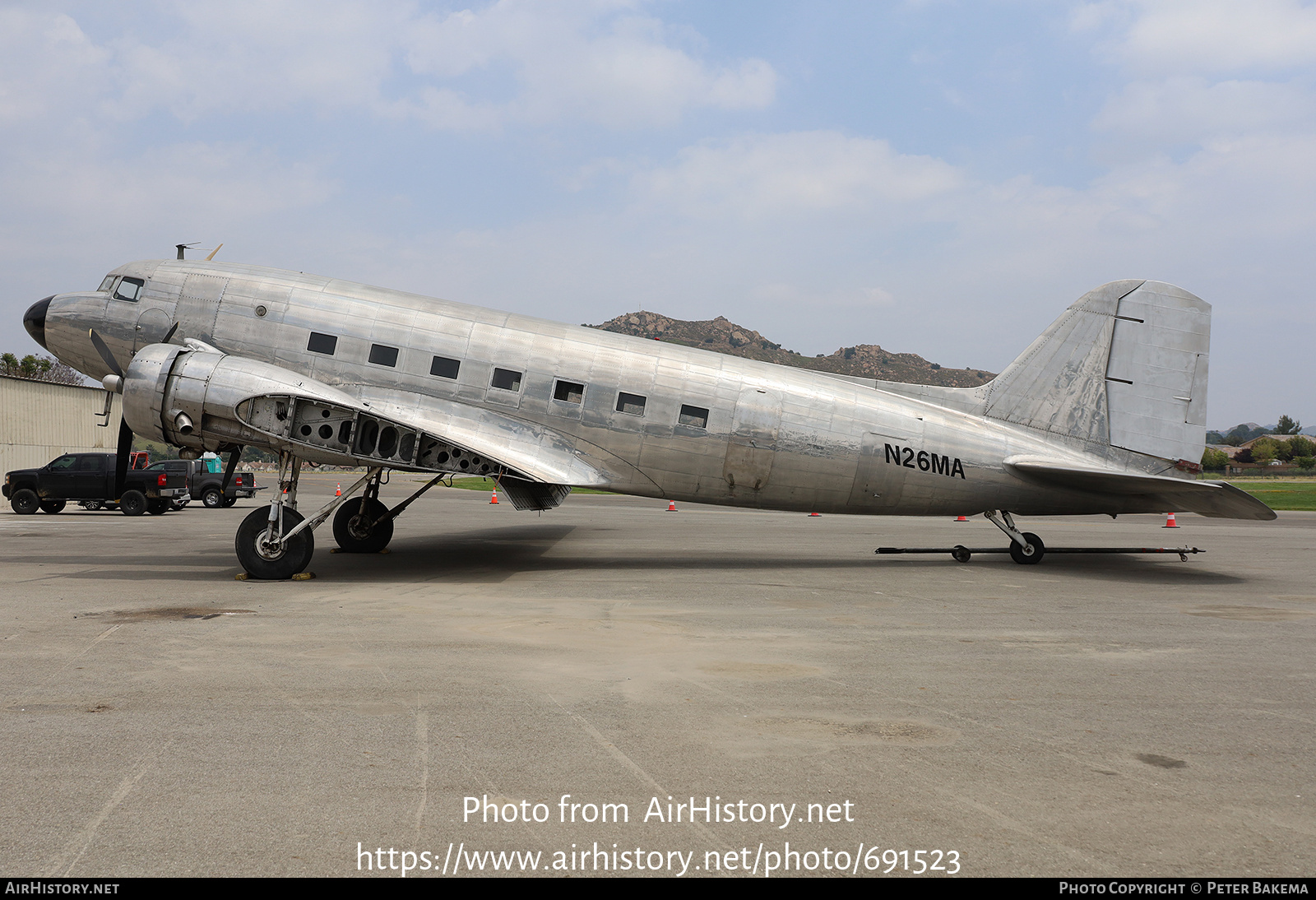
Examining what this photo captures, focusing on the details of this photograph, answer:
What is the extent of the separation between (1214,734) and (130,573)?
14.5 m

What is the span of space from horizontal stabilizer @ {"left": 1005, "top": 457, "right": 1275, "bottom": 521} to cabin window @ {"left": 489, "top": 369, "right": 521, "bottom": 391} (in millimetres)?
9413

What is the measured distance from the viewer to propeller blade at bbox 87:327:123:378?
13328 mm

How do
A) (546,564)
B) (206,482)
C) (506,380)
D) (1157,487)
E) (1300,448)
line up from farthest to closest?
(1300,448), (206,482), (546,564), (506,380), (1157,487)

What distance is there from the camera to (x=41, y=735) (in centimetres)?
498

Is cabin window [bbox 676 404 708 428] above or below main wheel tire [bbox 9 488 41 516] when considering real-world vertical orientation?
above

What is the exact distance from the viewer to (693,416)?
13.9m

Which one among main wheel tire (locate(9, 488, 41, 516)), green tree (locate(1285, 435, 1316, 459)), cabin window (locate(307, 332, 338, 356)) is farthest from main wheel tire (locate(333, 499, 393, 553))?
green tree (locate(1285, 435, 1316, 459))

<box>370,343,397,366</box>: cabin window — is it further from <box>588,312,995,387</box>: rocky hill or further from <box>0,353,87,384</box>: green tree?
<box>588,312,995,387</box>: rocky hill

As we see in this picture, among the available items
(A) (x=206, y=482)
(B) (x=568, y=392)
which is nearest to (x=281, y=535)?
(B) (x=568, y=392)

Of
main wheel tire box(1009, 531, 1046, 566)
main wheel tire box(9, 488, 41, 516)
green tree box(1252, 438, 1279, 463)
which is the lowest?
main wheel tire box(9, 488, 41, 516)

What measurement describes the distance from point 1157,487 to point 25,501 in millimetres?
33740

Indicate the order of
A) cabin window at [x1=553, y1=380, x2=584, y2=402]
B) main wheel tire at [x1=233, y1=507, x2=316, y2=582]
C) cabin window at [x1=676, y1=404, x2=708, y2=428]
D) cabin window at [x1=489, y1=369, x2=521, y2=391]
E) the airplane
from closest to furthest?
main wheel tire at [x1=233, y1=507, x2=316, y2=582], the airplane, cabin window at [x1=489, y1=369, x2=521, y2=391], cabin window at [x1=553, y1=380, x2=584, y2=402], cabin window at [x1=676, y1=404, x2=708, y2=428]

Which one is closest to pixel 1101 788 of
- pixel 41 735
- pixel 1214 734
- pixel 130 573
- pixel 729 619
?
pixel 1214 734

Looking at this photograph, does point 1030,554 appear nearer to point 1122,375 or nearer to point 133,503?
point 1122,375
